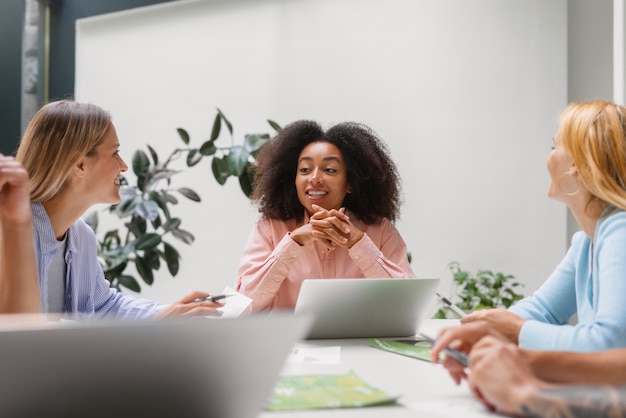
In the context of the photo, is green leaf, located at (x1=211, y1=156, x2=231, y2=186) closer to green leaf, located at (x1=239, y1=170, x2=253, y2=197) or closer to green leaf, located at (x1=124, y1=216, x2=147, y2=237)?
green leaf, located at (x1=239, y1=170, x2=253, y2=197)

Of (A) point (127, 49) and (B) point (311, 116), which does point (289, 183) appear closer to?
(B) point (311, 116)

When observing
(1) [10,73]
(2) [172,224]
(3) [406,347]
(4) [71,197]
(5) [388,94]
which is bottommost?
(3) [406,347]

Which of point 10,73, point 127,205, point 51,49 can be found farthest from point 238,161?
point 51,49

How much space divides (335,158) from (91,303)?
3.21 ft

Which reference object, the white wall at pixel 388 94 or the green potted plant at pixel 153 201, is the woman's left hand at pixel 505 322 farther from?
the white wall at pixel 388 94

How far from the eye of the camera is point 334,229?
6.89 feet

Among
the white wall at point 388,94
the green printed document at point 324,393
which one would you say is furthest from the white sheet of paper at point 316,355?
the white wall at point 388,94

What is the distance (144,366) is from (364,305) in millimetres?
863

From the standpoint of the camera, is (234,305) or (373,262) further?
(373,262)

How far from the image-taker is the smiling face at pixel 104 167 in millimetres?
1817

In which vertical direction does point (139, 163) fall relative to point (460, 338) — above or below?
above

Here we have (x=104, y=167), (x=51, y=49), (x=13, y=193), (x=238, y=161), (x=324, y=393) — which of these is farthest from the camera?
(x=51, y=49)

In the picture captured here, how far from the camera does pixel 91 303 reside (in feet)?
6.26

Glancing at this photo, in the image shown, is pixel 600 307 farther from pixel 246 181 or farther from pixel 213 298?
pixel 246 181
